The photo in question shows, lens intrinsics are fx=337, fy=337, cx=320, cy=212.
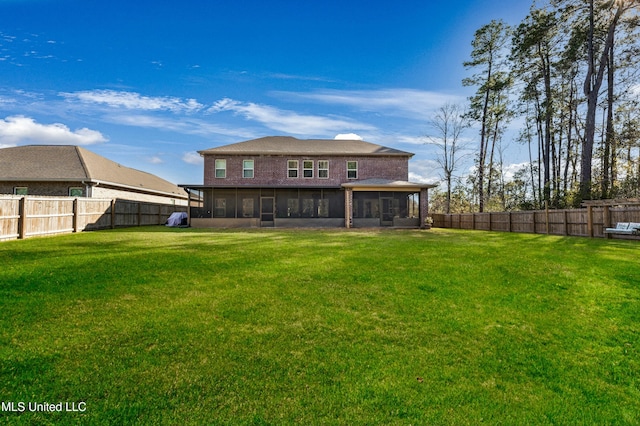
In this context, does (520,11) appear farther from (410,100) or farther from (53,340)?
(53,340)

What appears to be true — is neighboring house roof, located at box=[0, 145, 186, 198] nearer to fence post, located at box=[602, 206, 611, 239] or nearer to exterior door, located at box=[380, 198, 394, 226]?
exterior door, located at box=[380, 198, 394, 226]

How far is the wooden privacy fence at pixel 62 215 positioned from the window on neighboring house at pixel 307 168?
11.7m

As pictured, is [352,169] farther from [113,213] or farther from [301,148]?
[113,213]

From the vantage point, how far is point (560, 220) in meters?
17.2

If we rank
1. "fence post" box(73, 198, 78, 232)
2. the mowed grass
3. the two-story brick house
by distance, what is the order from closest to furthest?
the mowed grass → "fence post" box(73, 198, 78, 232) → the two-story brick house

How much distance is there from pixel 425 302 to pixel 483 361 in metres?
1.74

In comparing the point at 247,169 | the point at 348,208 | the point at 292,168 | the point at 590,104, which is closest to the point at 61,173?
the point at 247,169

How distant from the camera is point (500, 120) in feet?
105

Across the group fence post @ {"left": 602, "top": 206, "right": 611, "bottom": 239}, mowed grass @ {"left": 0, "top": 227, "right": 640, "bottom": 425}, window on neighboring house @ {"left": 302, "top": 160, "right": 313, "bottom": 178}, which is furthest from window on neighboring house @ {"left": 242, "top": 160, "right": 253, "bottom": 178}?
fence post @ {"left": 602, "top": 206, "right": 611, "bottom": 239}

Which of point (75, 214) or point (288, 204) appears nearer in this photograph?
point (75, 214)

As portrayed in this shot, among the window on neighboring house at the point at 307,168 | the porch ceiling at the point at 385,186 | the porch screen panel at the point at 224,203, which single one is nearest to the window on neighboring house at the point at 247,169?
the porch screen panel at the point at 224,203

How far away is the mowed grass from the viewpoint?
3193mm

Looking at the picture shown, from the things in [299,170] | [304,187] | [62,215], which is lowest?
[62,215]

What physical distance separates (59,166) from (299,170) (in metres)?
16.6
